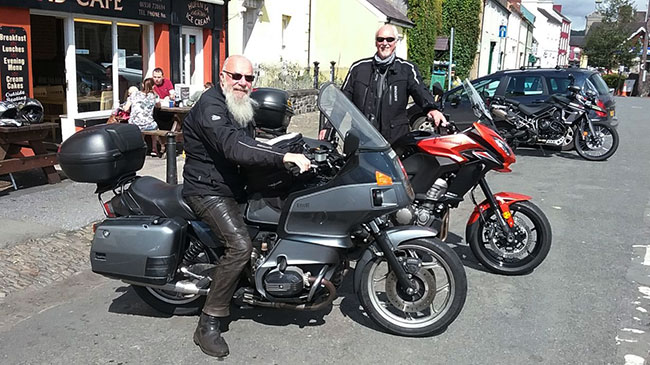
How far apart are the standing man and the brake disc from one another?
7891 mm

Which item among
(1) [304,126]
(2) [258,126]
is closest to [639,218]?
(2) [258,126]

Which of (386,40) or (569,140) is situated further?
(569,140)

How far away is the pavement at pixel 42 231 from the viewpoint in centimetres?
511

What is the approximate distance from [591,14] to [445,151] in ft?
449

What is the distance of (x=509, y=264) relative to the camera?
5.22 meters

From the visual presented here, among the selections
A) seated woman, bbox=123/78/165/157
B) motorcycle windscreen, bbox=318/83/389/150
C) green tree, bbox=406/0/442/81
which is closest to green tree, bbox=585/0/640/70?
green tree, bbox=406/0/442/81

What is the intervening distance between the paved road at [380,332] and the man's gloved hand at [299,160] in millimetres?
1208

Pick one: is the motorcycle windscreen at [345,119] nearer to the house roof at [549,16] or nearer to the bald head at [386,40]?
the bald head at [386,40]

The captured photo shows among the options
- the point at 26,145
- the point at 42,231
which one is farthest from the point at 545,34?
the point at 42,231

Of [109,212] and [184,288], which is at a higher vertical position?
[109,212]

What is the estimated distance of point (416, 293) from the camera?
398cm

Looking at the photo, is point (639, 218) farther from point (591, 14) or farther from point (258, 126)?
point (591, 14)

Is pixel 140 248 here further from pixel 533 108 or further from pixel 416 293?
pixel 533 108

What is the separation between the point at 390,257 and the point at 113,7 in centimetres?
846
